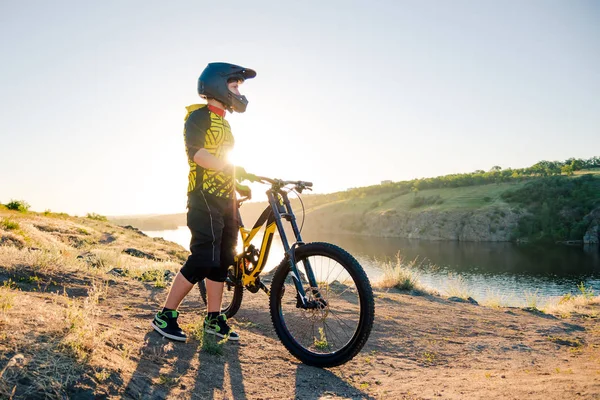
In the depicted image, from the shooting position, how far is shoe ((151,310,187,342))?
377 centimetres

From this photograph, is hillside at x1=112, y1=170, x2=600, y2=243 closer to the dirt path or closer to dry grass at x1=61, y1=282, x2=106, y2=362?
the dirt path

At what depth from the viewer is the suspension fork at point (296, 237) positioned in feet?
12.4

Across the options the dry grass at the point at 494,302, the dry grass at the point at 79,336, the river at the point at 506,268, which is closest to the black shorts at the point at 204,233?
the dry grass at the point at 79,336

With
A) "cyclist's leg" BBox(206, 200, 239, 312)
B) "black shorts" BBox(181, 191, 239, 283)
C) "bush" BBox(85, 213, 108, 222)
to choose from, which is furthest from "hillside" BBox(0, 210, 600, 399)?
"bush" BBox(85, 213, 108, 222)

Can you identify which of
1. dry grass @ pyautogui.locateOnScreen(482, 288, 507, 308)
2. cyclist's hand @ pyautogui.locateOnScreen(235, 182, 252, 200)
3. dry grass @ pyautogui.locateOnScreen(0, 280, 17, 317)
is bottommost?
dry grass @ pyautogui.locateOnScreen(482, 288, 507, 308)

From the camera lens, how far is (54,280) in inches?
225

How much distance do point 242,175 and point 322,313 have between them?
152cm

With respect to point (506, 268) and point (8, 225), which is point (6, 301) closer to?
point (8, 225)

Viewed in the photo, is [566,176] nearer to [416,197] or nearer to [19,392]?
[416,197]

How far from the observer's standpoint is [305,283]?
13.2ft

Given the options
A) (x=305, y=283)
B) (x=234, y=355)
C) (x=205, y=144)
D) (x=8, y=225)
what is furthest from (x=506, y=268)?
(x=205, y=144)

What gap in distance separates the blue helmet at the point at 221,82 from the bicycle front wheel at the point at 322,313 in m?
1.67

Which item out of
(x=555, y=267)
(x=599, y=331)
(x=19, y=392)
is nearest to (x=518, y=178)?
(x=555, y=267)

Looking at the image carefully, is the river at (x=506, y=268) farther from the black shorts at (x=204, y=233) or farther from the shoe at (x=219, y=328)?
the black shorts at (x=204, y=233)
